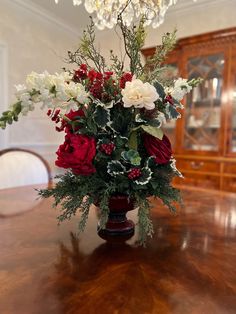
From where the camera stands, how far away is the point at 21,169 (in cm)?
172

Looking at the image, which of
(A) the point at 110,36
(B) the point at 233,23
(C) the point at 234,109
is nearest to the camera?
(C) the point at 234,109

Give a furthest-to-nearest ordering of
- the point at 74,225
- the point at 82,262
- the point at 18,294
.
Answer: the point at 74,225
the point at 82,262
the point at 18,294

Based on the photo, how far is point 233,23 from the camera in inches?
106

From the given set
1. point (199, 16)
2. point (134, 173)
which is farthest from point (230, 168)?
point (134, 173)

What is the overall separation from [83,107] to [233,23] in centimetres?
265

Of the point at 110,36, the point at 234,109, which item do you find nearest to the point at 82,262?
the point at 234,109

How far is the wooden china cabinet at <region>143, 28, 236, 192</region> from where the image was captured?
2.40m

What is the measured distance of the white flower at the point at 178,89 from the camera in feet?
2.52

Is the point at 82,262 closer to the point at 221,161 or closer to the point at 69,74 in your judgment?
the point at 69,74

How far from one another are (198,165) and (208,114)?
51 centimetres

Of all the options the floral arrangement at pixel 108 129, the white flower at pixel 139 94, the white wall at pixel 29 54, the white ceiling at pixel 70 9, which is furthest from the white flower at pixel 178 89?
the white ceiling at pixel 70 9

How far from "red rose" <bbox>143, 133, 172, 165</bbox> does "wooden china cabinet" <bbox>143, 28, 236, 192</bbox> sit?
1830 mm

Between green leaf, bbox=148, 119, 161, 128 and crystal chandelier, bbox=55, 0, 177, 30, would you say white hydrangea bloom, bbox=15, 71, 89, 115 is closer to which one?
green leaf, bbox=148, 119, 161, 128

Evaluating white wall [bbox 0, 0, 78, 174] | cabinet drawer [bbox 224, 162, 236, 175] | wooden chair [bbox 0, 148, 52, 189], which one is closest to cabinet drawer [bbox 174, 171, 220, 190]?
cabinet drawer [bbox 224, 162, 236, 175]
